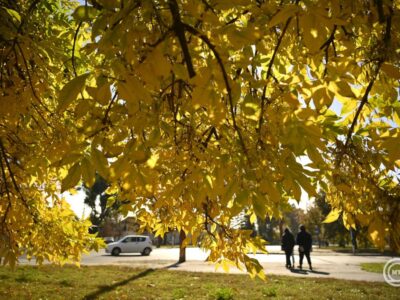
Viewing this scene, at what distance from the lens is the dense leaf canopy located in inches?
55.8

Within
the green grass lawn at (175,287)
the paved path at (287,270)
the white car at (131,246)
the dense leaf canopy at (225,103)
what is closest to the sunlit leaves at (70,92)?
the dense leaf canopy at (225,103)

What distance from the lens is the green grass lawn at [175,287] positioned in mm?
8070

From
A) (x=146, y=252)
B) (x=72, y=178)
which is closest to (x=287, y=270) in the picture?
(x=72, y=178)

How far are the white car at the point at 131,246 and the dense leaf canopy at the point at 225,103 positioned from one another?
932 inches

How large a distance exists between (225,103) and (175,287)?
8.17 m

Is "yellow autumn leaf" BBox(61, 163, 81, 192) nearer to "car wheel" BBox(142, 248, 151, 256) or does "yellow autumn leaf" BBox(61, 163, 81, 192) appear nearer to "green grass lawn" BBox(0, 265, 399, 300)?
"green grass lawn" BBox(0, 265, 399, 300)

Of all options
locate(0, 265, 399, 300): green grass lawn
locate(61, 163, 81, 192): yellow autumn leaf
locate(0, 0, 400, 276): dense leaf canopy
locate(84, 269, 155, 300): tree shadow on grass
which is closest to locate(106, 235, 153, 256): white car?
locate(0, 265, 399, 300): green grass lawn

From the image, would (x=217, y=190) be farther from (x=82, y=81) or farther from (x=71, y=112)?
(x=71, y=112)

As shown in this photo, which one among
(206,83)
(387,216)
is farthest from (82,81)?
(387,216)

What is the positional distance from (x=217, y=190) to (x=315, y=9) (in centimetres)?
97

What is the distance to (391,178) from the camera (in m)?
2.56

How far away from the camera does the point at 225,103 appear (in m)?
2.22

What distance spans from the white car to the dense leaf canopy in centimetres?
2368

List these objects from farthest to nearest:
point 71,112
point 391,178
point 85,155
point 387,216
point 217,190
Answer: point 71,112
point 391,178
point 387,216
point 217,190
point 85,155
